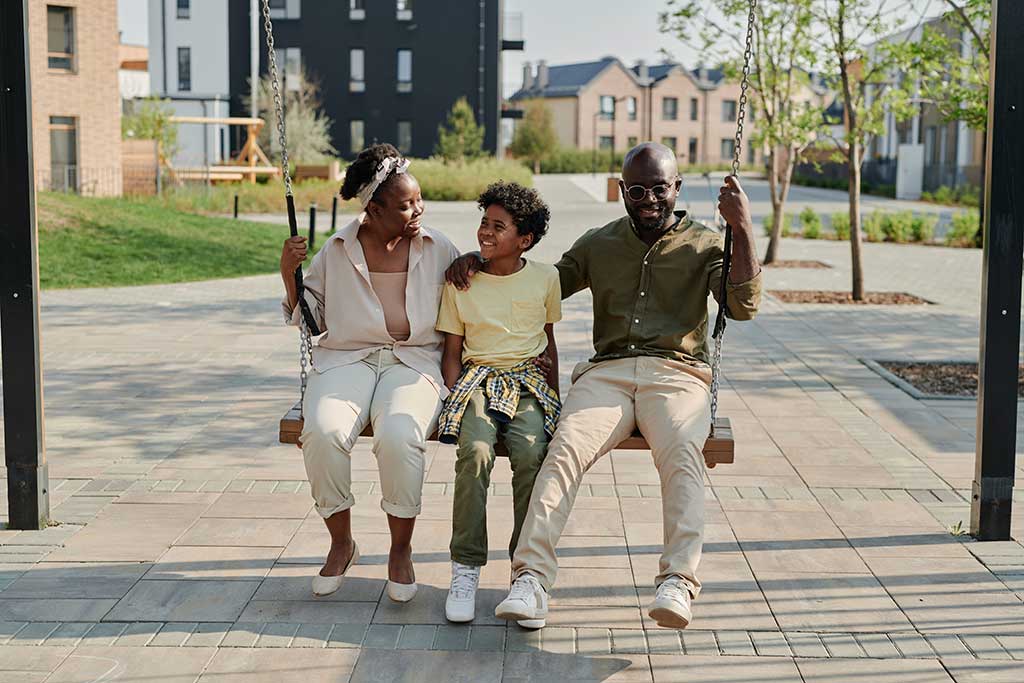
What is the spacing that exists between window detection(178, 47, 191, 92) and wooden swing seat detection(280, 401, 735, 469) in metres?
55.2

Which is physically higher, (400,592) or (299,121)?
(299,121)

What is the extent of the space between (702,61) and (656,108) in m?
78.2

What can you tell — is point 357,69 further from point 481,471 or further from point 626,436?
point 481,471

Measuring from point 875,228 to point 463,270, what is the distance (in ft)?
71.0

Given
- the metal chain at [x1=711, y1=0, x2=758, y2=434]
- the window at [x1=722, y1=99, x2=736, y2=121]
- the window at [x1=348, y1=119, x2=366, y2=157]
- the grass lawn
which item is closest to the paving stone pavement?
the metal chain at [x1=711, y1=0, x2=758, y2=434]

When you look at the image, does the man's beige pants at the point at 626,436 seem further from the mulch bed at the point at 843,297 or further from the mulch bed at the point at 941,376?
the mulch bed at the point at 843,297

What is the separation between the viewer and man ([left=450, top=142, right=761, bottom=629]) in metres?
4.19

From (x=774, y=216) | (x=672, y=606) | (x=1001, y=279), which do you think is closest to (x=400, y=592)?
(x=672, y=606)

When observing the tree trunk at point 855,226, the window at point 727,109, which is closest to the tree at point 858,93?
the tree trunk at point 855,226

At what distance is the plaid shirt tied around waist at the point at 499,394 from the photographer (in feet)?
14.8

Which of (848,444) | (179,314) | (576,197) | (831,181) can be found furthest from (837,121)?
(831,181)

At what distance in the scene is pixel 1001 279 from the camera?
16.8 ft

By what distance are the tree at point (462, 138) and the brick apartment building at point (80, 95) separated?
2201cm

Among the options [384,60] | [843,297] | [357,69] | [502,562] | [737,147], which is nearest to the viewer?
[737,147]
